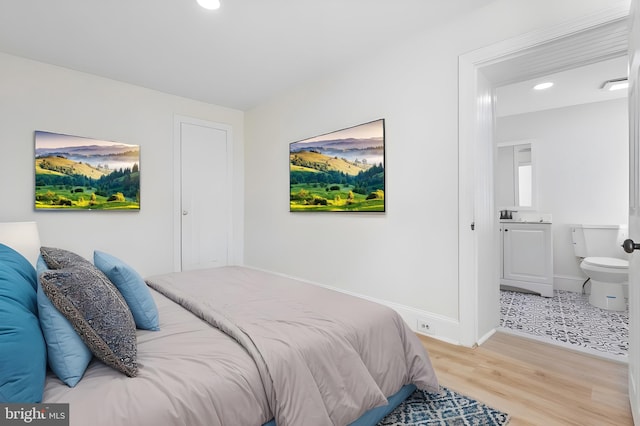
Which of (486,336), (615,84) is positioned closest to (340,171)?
(486,336)

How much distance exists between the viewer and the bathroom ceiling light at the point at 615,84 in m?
3.26

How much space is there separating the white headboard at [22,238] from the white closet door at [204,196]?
1.46 metres

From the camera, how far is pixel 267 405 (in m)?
1.09

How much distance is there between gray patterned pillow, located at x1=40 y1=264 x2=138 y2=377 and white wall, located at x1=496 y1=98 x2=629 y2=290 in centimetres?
424

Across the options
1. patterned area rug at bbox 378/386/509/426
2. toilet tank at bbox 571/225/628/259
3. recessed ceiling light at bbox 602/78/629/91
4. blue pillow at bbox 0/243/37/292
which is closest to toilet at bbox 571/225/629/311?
toilet tank at bbox 571/225/628/259

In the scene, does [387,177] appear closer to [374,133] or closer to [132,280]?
[374,133]

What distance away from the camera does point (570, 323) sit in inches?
112

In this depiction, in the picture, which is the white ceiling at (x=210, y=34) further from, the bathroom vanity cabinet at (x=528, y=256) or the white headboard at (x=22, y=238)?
the bathroom vanity cabinet at (x=528, y=256)

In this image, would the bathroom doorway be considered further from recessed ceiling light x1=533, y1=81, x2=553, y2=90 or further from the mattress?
the mattress

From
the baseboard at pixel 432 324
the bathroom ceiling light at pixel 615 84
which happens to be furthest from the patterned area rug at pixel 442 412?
the bathroom ceiling light at pixel 615 84

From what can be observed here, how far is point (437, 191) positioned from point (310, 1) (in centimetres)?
170

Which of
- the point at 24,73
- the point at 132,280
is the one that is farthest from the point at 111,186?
the point at 132,280

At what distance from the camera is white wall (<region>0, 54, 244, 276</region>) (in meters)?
2.91

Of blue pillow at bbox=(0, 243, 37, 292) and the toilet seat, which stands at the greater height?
blue pillow at bbox=(0, 243, 37, 292)
